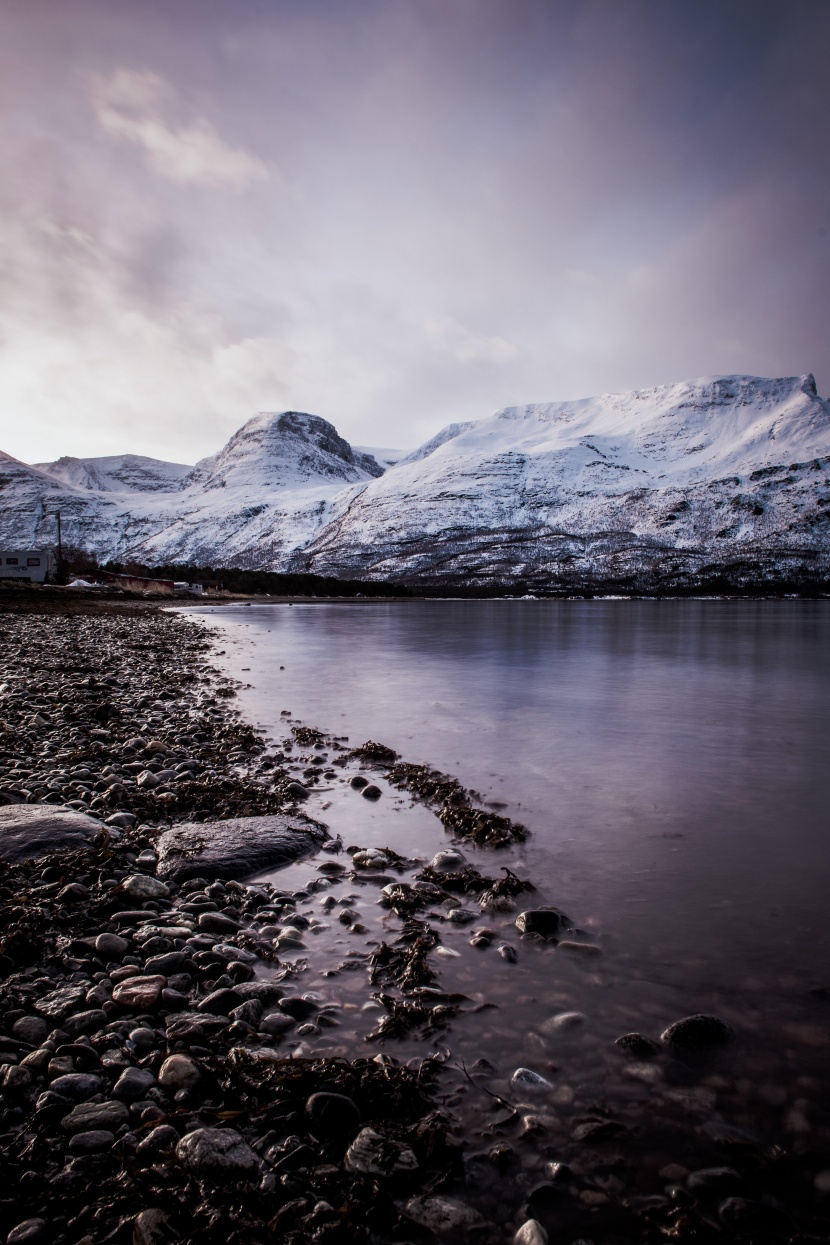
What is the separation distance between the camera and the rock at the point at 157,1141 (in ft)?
9.05

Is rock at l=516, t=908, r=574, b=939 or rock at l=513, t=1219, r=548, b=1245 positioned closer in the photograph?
rock at l=513, t=1219, r=548, b=1245

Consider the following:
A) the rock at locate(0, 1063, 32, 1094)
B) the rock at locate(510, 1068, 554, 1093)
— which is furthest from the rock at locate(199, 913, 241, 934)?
the rock at locate(510, 1068, 554, 1093)

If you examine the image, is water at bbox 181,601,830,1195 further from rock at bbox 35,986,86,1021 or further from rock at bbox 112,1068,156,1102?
rock at bbox 35,986,86,1021

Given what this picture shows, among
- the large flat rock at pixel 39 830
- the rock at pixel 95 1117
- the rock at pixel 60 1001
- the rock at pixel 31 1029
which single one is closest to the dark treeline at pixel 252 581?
the large flat rock at pixel 39 830

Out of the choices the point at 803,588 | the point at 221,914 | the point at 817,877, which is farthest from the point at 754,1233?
the point at 803,588

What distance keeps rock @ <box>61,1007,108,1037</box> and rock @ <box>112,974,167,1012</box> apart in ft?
0.50

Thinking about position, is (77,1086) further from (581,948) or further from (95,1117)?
(581,948)

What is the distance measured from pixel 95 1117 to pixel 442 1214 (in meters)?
1.64

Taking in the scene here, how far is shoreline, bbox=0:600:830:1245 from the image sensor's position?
8.39 ft

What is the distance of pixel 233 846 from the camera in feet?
20.1

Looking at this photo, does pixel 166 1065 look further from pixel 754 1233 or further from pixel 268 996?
pixel 754 1233

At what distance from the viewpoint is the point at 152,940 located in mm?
4355

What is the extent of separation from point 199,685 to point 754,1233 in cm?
1634

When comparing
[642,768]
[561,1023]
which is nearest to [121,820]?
[561,1023]
